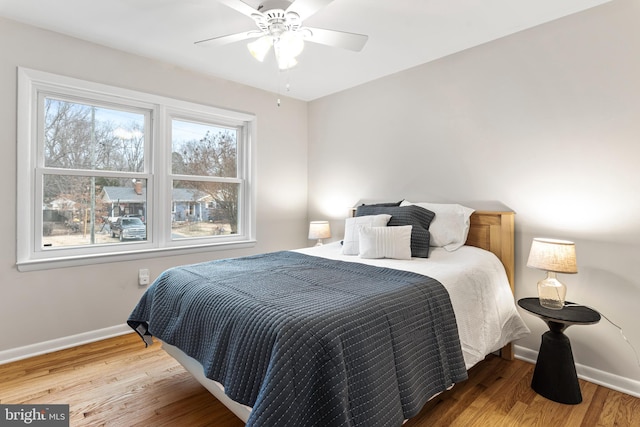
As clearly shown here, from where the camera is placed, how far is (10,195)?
236cm

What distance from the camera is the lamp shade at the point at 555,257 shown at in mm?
1929

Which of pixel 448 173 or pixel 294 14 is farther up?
pixel 294 14

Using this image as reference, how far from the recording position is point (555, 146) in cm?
232

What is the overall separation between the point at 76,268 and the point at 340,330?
2459 mm

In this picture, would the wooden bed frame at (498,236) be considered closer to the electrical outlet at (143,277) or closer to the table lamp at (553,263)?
the table lamp at (553,263)

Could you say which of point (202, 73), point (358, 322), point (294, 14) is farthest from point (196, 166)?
point (358, 322)

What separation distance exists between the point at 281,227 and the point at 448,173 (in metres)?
2.04

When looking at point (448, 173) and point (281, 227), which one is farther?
point (281, 227)

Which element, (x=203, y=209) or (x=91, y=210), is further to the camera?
(x=203, y=209)

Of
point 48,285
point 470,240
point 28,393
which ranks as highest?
point 470,240

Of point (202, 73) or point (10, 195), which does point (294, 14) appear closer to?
point (202, 73)

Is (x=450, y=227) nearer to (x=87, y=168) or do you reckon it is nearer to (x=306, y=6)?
(x=306, y=6)

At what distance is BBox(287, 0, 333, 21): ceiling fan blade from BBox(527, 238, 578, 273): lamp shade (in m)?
1.89

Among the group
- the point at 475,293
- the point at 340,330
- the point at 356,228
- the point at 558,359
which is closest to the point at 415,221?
the point at 356,228
